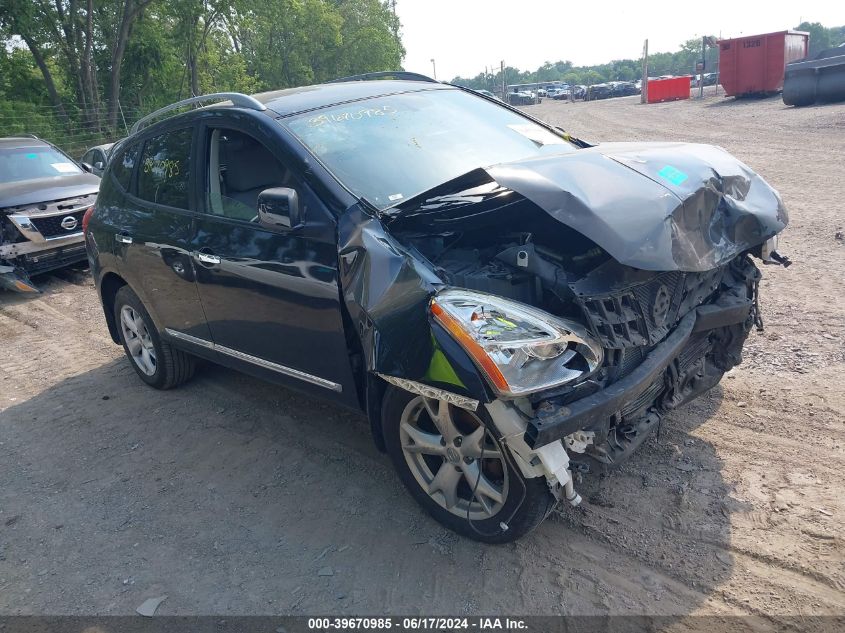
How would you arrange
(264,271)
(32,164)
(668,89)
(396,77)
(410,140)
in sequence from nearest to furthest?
1. (264,271)
2. (410,140)
3. (396,77)
4. (32,164)
5. (668,89)

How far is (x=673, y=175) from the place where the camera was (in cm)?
340

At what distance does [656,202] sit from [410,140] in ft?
5.07

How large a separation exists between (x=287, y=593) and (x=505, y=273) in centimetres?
177

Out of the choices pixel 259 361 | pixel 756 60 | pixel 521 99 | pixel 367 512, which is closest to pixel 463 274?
pixel 367 512

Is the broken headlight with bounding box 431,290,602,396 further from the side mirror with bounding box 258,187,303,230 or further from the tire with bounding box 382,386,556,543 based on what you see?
the side mirror with bounding box 258,187,303,230

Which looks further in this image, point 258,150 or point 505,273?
point 258,150

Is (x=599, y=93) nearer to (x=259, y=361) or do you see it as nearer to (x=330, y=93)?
(x=330, y=93)

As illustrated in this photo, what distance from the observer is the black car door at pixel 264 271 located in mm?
3521

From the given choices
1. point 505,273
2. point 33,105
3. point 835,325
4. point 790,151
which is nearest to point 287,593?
point 505,273

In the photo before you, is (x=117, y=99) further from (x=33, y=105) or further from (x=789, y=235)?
(x=789, y=235)

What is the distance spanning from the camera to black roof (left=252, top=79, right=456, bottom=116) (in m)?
4.14

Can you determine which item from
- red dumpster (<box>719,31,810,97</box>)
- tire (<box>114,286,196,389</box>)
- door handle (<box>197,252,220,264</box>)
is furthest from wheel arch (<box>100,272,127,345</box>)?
red dumpster (<box>719,31,810,97</box>)

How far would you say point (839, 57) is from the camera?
73.5 feet

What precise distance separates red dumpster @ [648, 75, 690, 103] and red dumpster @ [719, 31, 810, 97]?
628 centimetres
